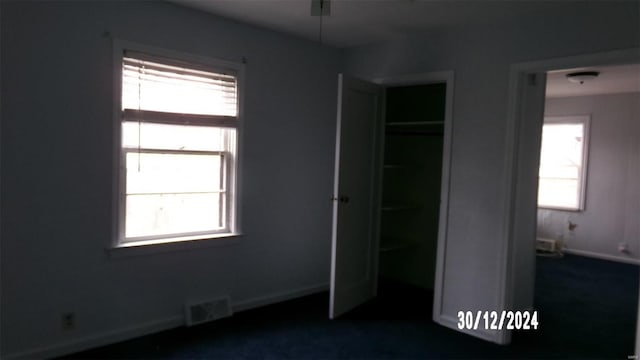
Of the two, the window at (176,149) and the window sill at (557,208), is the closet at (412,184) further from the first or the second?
the window sill at (557,208)

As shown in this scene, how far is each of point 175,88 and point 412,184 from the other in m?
2.76

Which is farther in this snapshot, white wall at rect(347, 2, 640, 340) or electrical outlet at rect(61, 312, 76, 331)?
white wall at rect(347, 2, 640, 340)

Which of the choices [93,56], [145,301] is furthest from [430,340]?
[93,56]

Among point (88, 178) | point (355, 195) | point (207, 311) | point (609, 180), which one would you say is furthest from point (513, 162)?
point (609, 180)

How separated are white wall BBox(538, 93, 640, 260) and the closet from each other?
3114mm

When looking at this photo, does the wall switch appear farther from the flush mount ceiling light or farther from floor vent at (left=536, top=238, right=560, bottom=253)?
the flush mount ceiling light

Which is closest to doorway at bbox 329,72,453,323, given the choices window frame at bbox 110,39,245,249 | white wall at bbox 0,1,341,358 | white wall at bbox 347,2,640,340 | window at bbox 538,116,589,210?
white wall at bbox 347,2,640,340

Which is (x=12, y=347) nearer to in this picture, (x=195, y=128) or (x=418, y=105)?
(x=195, y=128)

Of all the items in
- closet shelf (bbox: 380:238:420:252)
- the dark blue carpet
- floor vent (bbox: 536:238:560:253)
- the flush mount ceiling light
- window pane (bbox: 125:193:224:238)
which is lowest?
the dark blue carpet

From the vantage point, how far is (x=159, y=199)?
3.52 metres

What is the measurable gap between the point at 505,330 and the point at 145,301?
2.66 metres

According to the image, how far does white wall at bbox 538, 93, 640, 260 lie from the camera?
6.41 metres
